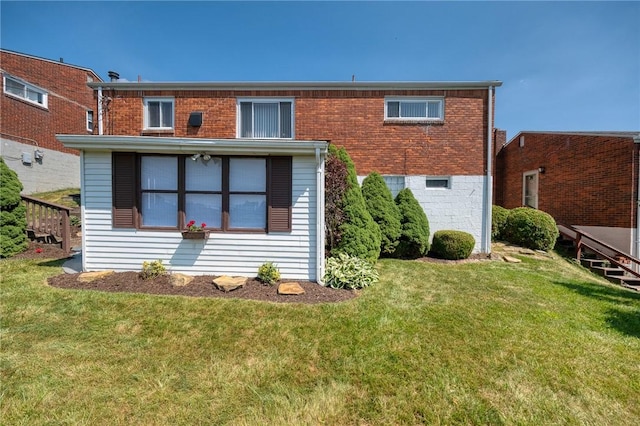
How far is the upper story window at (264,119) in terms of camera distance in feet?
30.0

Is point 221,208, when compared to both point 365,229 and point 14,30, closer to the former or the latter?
point 365,229

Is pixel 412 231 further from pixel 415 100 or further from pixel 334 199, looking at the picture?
pixel 415 100

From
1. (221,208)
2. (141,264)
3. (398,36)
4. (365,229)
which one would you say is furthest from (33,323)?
(398,36)

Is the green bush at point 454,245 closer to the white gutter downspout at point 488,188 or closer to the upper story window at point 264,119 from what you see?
the white gutter downspout at point 488,188

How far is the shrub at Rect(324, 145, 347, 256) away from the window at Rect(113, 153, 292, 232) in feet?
4.14

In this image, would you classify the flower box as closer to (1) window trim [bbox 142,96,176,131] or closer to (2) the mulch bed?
(2) the mulch bed

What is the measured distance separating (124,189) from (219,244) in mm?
2242

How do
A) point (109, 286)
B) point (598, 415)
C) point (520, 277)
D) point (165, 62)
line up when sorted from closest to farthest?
point (598, 415) → point (109, 286) → point (520, 277) → point (165, 62)

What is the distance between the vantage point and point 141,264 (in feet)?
18.2

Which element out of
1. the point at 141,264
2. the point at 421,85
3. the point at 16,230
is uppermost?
the point at 421,85

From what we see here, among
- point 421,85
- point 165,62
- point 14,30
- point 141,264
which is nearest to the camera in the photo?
point 141,264

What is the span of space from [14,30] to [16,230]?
10317 millimetres

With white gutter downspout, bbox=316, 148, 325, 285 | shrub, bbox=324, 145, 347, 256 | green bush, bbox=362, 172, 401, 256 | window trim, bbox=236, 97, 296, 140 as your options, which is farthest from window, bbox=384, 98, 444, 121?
white gutter downspout, bbox=316, 148, 325, 285

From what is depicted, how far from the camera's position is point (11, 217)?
265 inches
